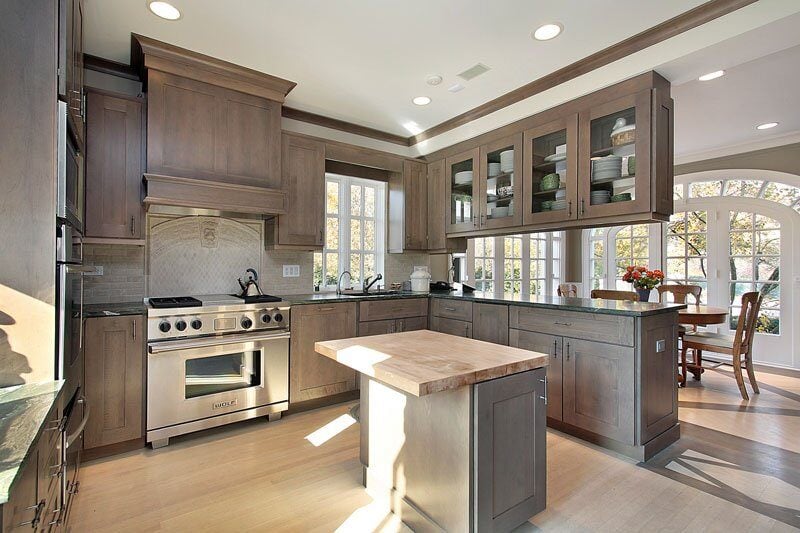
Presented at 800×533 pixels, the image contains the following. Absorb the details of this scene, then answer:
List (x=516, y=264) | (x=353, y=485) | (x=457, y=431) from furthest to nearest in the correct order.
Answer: (x=516, y=264)
(x=353, y=485)
(x=457, y=431)

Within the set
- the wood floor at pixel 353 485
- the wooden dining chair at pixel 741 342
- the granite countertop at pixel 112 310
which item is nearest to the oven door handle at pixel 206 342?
the granite countertop at pixel 112 310

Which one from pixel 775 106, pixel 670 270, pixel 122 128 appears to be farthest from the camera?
pixel 670 270

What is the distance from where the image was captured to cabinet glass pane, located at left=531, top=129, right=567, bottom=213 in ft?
10.9

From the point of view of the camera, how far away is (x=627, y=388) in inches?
101

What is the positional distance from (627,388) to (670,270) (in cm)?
409

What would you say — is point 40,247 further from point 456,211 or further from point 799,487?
point 799,487

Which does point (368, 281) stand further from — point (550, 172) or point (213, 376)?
point (550, 172)

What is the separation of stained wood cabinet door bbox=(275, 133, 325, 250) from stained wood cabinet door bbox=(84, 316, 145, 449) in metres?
1.37

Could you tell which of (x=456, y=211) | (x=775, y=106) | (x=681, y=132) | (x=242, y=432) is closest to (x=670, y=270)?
(x=681, y=132)

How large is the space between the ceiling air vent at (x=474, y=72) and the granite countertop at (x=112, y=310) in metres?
2.92

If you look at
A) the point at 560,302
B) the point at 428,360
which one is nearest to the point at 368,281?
the point at 560,302

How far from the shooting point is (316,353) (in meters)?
3.46

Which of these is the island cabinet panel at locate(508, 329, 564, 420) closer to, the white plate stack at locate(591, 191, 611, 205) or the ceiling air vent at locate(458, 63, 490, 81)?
the white plate stack at locate(591, 191, 611, 205)

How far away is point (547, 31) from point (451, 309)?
235cm
